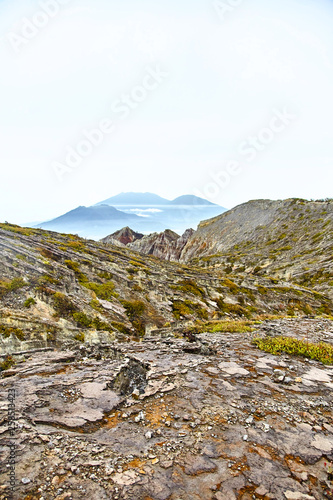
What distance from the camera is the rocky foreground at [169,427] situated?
5562mm

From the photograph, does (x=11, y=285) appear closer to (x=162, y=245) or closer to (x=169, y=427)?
(x=169, y=427)

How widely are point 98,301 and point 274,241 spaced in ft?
280

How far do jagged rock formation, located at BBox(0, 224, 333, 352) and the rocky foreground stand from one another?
282cm

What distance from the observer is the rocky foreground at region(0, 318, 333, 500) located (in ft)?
18.2

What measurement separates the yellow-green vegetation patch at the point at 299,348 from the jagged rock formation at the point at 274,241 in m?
39.9

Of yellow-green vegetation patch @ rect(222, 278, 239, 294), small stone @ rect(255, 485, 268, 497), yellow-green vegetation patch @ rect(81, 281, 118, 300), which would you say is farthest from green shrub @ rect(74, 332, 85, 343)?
yellow-green vegetation patch @ rect(222, 278, 239, 294)

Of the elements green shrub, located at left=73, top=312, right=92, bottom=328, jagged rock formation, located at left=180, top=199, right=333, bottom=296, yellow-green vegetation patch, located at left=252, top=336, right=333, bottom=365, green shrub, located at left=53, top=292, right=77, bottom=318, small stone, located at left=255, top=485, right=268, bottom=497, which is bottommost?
small stone, located at left=255, top=485, right=268, bottom=497

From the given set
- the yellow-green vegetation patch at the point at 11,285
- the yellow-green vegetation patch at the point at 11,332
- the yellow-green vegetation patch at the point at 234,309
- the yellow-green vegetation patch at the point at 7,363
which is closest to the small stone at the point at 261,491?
the yellow-green vegetation patch at the point at 7,363

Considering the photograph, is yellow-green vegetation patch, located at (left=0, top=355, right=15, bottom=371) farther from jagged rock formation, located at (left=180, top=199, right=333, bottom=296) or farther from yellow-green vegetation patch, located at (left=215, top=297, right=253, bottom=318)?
jagged rock formation, located at (left=180, top=199, right=333, bottom=296)

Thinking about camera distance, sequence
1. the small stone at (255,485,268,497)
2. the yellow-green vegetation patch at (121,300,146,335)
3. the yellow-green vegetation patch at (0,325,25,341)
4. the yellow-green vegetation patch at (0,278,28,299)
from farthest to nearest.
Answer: the yellow-green vegetation patch at (121,300,146,335), the yellow-green vegetation patch at (0,278,28,299), the yellow-green vegetation patch at (0,325,25,341), the small stone at (255,485,268,497)

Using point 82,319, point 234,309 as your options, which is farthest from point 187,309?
point 82,319

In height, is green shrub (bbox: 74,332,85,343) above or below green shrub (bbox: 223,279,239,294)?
below

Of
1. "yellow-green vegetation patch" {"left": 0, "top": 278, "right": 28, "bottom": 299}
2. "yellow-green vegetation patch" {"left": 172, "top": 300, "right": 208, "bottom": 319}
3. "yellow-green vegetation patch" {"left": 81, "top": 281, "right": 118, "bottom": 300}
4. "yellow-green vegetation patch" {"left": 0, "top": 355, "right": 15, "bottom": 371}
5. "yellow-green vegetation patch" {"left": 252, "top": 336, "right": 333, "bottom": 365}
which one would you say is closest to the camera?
"yellow-green vegetation patch" {"left": 0, "top": 355, "right": 15, "bottom": 371}

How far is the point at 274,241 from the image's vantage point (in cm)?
9331
